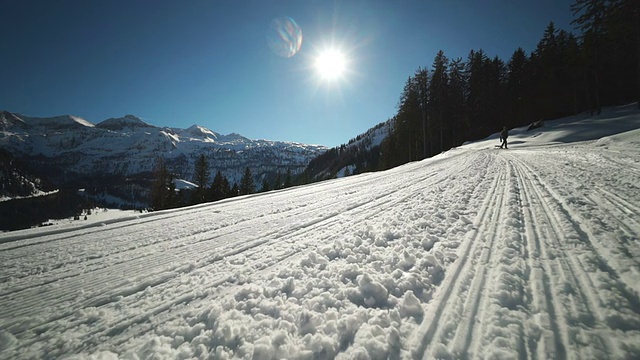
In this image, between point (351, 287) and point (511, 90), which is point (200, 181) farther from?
point (511, 90)

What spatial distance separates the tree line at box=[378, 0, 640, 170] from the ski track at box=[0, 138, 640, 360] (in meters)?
30.9

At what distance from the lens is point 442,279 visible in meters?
2.67

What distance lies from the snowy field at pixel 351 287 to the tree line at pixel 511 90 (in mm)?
31699

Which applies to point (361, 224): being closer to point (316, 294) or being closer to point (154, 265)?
point (316, 294)

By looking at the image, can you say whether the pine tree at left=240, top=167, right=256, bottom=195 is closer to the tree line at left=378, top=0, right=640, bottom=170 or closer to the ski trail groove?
the tree line at left=378, top=0, right=640, bottom=170

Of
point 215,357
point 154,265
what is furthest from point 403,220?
point 154,265

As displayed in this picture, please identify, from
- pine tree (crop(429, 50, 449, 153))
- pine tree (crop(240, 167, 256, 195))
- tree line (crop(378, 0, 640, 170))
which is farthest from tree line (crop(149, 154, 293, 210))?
pine tree (crop(429, 50, 449, 153))

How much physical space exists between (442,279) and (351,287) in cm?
107

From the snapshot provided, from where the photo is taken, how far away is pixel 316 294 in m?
2.60

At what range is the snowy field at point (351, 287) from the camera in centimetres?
191

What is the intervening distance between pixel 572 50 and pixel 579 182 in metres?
45.6

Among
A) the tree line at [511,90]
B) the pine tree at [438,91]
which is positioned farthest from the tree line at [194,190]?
the pine tree at [438,91]

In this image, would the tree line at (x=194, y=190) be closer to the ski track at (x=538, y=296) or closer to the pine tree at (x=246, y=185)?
the pine tree at (x=246, y=185)

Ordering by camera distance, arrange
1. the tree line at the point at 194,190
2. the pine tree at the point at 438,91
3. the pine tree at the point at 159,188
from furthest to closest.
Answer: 1. the pine tree at the point at 438,91
2. the tree line at the point at 194,190
3. the pine tree at the point at 159,188
